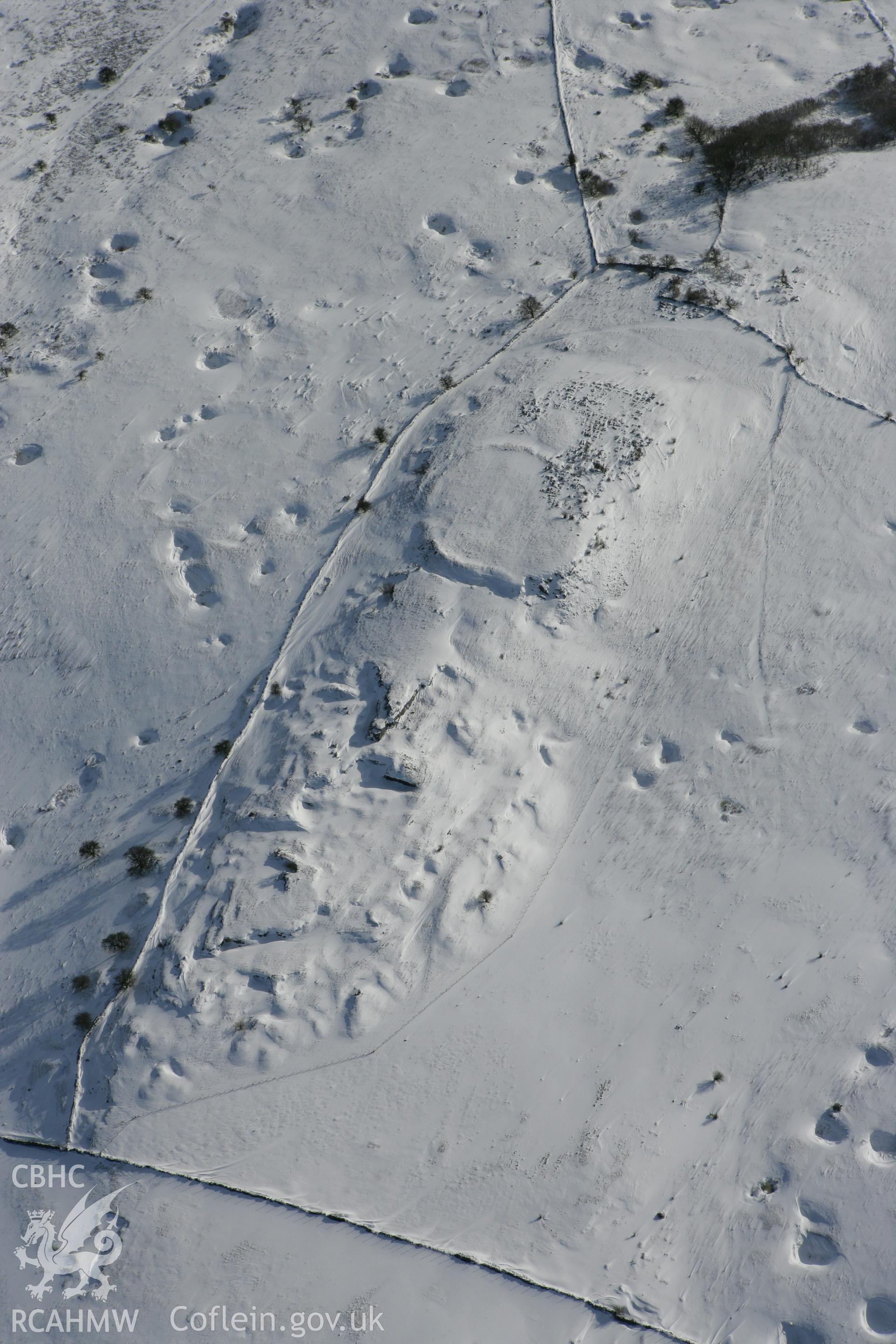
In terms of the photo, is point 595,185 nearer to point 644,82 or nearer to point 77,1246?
point 644,82

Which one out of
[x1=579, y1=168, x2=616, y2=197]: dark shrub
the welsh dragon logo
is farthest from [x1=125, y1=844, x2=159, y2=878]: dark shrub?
[x1=579, y1=168, x2=616, y2=197]: dark shrub

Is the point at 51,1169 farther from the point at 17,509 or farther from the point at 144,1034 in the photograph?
the point at 17,509

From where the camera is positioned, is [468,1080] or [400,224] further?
[400,224]

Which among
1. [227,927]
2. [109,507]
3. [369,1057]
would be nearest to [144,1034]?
[227,927]

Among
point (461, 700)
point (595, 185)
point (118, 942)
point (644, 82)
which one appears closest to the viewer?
point (118, 942)

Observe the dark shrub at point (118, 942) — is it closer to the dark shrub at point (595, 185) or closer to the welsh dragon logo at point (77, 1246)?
the welsh dragon logo at point (77, 1246)

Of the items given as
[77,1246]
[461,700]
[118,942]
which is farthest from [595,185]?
[77,1246]
